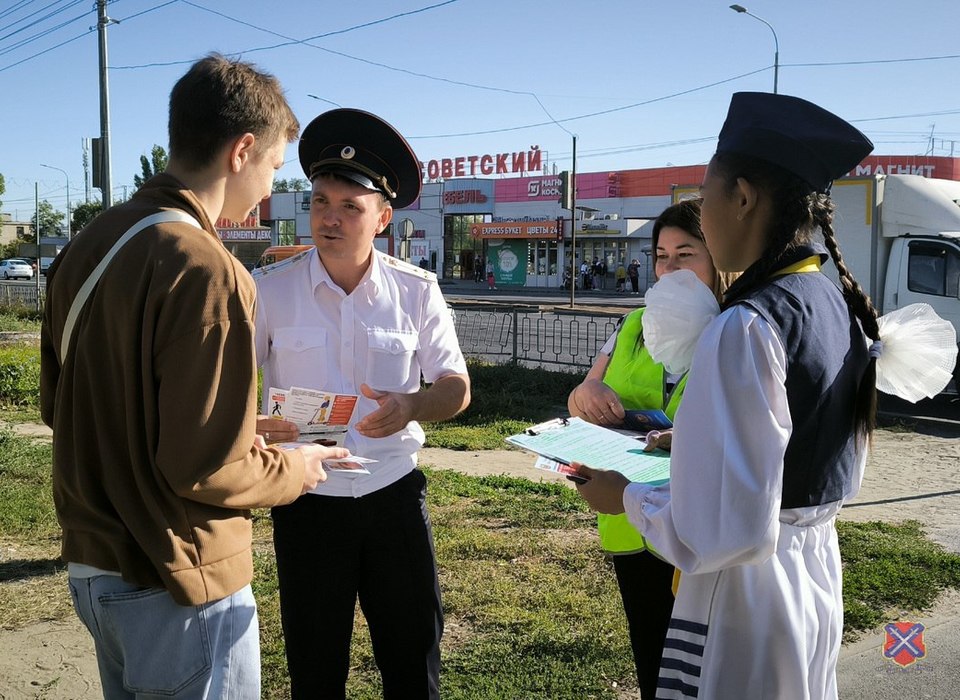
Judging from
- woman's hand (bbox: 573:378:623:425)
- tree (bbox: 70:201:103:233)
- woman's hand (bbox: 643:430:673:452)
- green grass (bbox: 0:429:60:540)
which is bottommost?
green grass (bbox: 0:429:60:540)

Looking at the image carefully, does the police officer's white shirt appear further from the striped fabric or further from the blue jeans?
the striped fabric

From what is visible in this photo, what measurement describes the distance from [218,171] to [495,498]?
482 cm

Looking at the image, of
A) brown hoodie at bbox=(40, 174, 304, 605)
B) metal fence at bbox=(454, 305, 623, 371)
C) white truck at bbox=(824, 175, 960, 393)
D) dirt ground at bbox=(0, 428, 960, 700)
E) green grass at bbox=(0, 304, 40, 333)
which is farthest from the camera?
green grass at bbox=(0, 304, 40, 333)

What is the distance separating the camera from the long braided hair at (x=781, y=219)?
174 centimetres

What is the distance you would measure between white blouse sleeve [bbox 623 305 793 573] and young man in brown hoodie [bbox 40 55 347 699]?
2.98 feet

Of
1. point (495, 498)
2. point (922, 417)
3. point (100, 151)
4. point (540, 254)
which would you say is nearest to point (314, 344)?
point (495, 498)

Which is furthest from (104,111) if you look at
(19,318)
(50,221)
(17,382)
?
(50,221)

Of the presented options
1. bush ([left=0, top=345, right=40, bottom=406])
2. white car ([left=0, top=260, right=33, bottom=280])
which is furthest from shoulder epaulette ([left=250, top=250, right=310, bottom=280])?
white car ([left=0, top=260, right=33, bottom=280])

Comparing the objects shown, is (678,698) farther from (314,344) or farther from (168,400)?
(314,344)

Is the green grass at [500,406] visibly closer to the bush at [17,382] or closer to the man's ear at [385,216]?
the bush at [17,382]

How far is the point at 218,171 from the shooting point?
6.34 feet

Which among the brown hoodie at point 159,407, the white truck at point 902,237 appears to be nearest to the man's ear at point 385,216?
the brown hoodie at point 159,407

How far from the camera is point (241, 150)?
76.0 inches

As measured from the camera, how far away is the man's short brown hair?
73.5 inches
